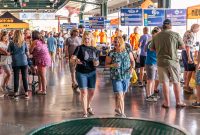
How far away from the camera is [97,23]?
23.2 metres

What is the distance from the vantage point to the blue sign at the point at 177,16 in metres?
13.6

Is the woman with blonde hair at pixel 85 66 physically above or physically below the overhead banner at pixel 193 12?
below

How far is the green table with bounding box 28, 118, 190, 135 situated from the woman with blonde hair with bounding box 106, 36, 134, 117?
11.5 ft

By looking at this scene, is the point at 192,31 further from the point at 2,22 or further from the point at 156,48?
the point at 2,22

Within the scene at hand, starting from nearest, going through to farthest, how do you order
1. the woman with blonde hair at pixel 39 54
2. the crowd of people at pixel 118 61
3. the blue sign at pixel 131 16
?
the crowd of people at pixel 118 61
the woman with blonde hair at pixel 39 54
the blue sign at pixel 131 16

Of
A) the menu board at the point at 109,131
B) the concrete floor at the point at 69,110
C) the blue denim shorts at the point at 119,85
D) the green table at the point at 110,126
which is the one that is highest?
the menu board at the point at 109,131

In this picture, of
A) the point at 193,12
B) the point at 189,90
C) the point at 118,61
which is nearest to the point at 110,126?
the point at 118,61

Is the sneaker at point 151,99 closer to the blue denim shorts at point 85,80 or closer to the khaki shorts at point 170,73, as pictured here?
the khaki shorts at point 170,73

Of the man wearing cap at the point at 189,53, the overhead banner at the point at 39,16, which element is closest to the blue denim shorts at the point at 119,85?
the man wearing cap at the point at 189,53

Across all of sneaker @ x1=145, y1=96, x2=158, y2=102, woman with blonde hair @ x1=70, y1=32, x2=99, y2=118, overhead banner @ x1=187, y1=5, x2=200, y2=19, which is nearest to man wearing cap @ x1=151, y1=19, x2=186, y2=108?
sneaker @ x1=145, y1=96, x2=158, y2=102

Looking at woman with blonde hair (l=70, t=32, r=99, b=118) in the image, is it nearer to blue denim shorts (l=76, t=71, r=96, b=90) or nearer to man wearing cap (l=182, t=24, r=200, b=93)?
blue denim shorts (l=76, t=71, r=96, b=90)

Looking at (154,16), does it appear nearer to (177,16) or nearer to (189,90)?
(177,16)

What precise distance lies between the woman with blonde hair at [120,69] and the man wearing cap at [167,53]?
1180 mm

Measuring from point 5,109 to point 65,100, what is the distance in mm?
1548
